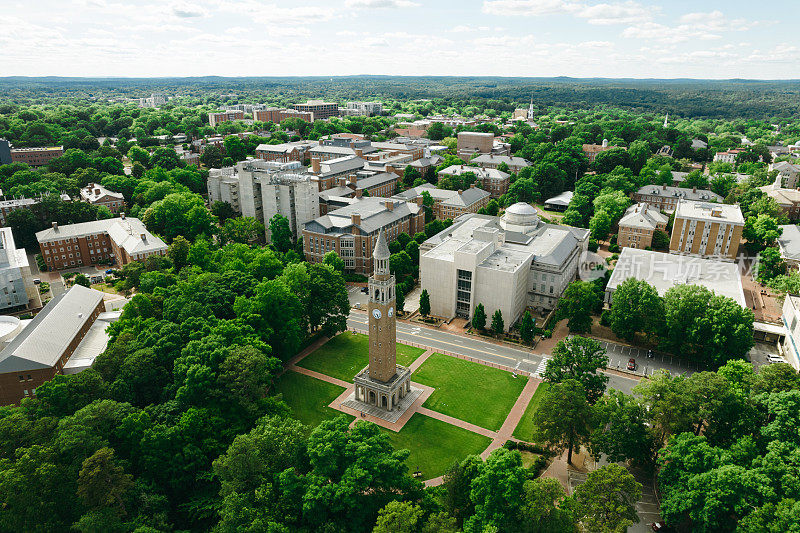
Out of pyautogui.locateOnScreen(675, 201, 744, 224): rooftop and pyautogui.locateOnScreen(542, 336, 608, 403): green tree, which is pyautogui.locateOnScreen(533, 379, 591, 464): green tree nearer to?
pyautogui.locateOnScreen(542, 336, 608, 403): green tree

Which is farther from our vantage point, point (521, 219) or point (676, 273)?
point (521, 219)

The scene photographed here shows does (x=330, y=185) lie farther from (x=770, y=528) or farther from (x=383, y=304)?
(x=770, y=528)

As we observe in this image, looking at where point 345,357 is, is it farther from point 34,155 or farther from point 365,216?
point 34,155

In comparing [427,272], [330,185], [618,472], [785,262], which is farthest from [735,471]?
[330,185]

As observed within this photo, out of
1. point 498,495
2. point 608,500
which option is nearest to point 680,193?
point 608,500

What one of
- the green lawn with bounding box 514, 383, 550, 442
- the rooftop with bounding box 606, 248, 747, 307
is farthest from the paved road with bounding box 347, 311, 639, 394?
the rooftop with bounding box 606, 248, 747, 307
